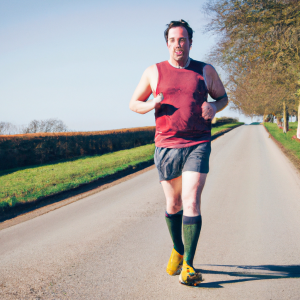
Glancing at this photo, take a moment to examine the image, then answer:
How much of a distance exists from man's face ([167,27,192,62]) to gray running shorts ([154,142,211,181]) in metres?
0.79

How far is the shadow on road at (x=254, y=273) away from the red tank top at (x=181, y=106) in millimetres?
1376

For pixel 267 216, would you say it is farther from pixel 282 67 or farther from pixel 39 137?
pixel 39 137

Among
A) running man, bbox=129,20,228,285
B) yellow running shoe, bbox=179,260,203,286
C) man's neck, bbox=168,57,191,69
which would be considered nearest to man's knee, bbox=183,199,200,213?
running man, bbox=129,20,228,285

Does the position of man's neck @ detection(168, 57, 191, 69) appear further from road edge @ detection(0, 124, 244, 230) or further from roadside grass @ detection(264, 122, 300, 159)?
roadside grass @ detection(264, 122, 300, 159)

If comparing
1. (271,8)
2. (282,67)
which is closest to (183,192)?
(271,8)

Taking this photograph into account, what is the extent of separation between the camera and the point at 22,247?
4.09 meters

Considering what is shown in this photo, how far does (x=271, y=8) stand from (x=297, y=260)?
12.0m

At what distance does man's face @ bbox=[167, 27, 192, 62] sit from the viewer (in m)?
2.55

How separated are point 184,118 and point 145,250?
197cm

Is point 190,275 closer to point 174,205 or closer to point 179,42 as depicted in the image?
point 174,205

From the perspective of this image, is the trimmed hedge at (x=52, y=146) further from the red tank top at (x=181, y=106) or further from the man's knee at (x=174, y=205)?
the red tank top at (x=181, y=106)

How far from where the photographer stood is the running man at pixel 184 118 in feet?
8.28

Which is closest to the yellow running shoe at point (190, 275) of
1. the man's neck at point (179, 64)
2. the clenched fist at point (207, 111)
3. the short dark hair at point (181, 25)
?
the clenched fist at point (207, 111)

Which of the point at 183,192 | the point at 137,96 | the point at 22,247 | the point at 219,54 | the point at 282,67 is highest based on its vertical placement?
the point at 219,54
